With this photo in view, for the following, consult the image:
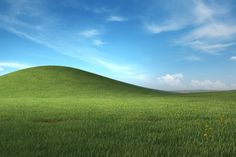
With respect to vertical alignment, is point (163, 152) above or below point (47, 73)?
below

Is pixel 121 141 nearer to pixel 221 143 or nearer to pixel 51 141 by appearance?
pixel 51 141

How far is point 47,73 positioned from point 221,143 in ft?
286

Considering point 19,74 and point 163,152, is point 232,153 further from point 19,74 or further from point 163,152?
point 19,74

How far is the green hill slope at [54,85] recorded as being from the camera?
68500 mm

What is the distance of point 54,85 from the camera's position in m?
77.9

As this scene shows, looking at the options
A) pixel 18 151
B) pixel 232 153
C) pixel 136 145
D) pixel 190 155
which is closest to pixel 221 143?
pixel 232 153

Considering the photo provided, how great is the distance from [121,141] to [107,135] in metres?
1.38

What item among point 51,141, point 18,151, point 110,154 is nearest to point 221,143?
point 110,154

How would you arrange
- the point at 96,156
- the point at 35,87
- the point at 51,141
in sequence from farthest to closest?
1. the point at 35,87
2. the point at 51,141
3. the point at 96,156

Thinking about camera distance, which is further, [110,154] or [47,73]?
[47,73]

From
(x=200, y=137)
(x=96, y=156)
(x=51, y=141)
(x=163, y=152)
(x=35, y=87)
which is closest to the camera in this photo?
(x=96, y=156)

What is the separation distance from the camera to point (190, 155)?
8258mm

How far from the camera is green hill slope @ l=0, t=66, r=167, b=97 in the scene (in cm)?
6850

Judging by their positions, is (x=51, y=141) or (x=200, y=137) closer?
(x=51, y=141)
